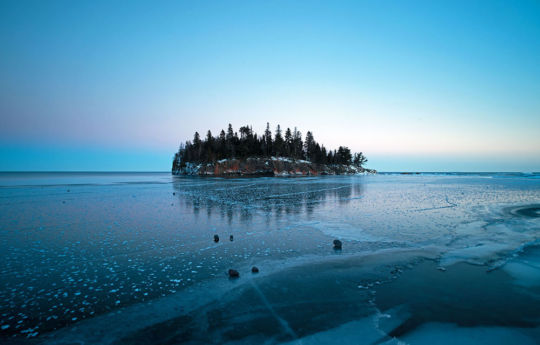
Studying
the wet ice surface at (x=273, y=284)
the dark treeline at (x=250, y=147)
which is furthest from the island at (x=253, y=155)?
the wet ice surface at (x=273, y=284)

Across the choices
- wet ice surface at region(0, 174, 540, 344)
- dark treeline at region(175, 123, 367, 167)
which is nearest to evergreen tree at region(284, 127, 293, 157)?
dark treeline at region(175, 123, 367, 167)

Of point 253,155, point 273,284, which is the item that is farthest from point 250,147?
point 273,284

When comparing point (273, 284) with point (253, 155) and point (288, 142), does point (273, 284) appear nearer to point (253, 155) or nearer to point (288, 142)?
point (253, 155)

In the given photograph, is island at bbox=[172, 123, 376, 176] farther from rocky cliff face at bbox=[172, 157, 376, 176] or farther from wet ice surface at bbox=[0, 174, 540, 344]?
wet ice surface at bbox=[0, 174, 540, 344]

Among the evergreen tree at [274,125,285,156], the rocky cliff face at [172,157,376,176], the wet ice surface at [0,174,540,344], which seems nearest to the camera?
the wet ice surface at [0,174,540,344]

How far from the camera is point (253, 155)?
13950cm

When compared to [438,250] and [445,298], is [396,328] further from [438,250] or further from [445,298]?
[438,250]

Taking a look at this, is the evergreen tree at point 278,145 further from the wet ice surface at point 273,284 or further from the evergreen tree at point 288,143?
the wet ice surface at point 273,284

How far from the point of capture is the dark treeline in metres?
138

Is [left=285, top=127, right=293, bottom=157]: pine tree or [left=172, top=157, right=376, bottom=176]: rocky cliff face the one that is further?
[left=285, top=127, right=293, bottom=157]: pine tree

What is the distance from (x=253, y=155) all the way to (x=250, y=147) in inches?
184

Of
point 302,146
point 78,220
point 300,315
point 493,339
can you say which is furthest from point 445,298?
point 302,146

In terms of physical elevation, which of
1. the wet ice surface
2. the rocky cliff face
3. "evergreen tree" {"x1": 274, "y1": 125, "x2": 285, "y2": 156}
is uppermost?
"evergreen tree" {"x1": 274, "y1": 125, "x2": 285, "y2": 156}

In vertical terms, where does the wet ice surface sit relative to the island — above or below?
below
